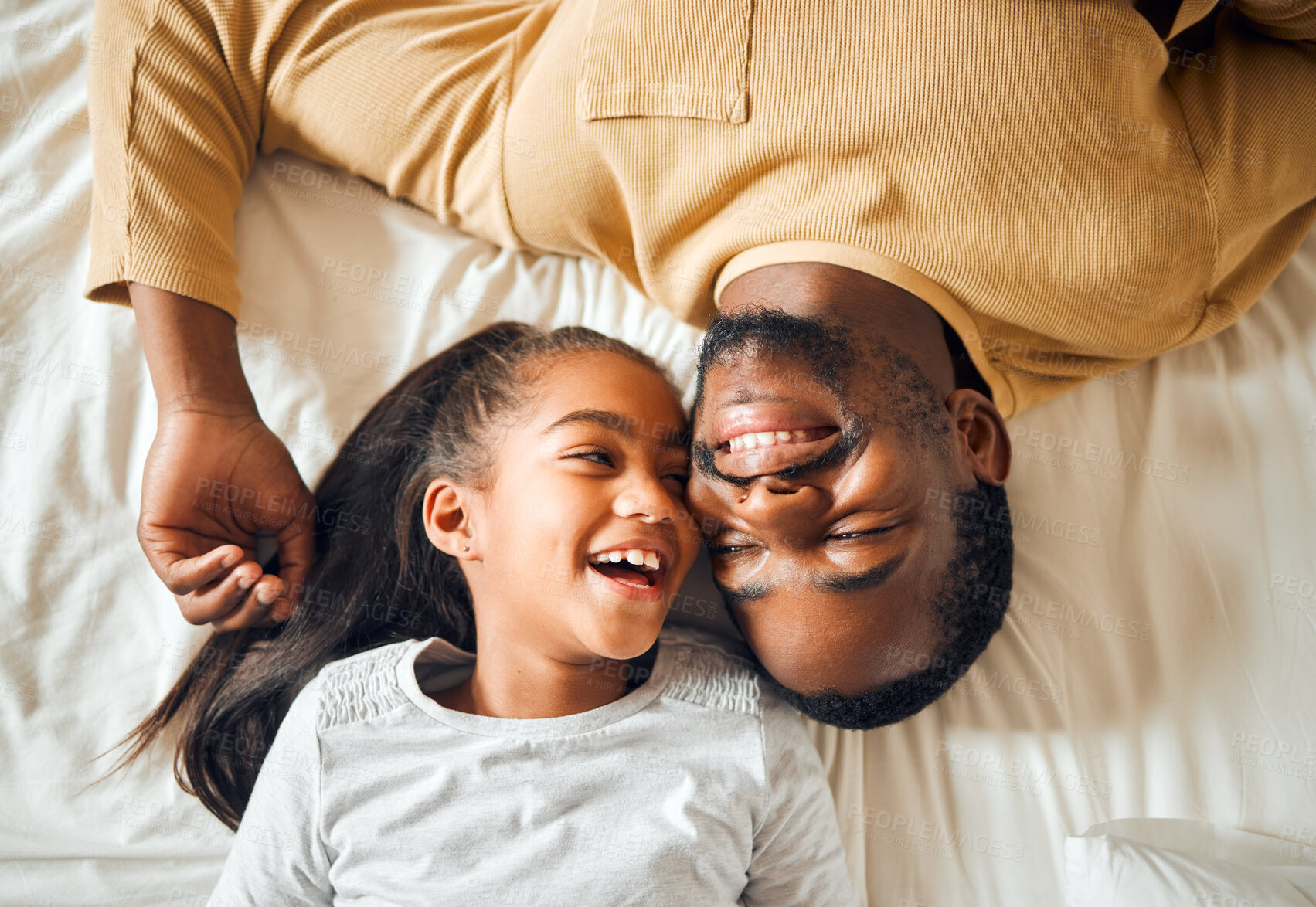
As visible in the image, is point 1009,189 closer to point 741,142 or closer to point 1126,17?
point 1126,17

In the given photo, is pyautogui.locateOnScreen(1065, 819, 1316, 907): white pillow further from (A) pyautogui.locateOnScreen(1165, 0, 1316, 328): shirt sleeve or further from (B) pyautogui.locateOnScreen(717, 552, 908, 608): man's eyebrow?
(A) pyautogui.locateOnScreen(1165, 0, 1316, 328): shirt sleeve

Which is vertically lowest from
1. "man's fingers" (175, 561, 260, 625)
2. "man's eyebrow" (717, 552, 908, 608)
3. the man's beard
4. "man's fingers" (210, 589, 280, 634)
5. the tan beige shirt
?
"man's fingers" (210, 589, 280, 634)

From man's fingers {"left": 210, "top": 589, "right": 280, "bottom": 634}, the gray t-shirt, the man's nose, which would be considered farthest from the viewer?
man's fingers {"left": 210, "top": 589, "right": 280, "bottom": 634}

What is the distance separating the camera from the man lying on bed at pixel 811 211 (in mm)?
1156

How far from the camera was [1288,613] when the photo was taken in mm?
1417

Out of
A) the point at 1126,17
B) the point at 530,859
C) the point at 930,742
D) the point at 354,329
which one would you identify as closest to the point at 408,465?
the point at 354,329

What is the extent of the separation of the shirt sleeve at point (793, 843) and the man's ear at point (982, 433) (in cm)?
52

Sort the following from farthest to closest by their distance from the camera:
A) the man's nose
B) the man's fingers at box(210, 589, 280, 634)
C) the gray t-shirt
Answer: the man's fingers at box(210, 589, 280, 634)
the gray t-shirt
the man's nose

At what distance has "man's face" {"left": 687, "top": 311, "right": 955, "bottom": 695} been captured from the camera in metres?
1.11

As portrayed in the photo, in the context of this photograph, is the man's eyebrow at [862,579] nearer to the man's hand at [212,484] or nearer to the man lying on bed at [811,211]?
the man lying on bed at [811,211]

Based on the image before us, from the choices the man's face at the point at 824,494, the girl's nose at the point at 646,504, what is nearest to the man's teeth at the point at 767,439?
the man's face at the point at 824,494

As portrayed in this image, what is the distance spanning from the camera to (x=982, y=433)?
4.21 feet

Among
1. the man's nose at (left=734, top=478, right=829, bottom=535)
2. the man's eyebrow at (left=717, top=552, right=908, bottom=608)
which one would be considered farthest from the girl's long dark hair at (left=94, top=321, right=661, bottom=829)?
the man's eyebrow at (left=717, top=552, right=908, bottom=608)

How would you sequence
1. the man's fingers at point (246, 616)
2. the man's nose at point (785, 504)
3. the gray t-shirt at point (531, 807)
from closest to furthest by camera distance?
the man's nose at point (785, 504) < the gray t-shirt at point (531, 807) < the man's fingers at point (246, 616)
